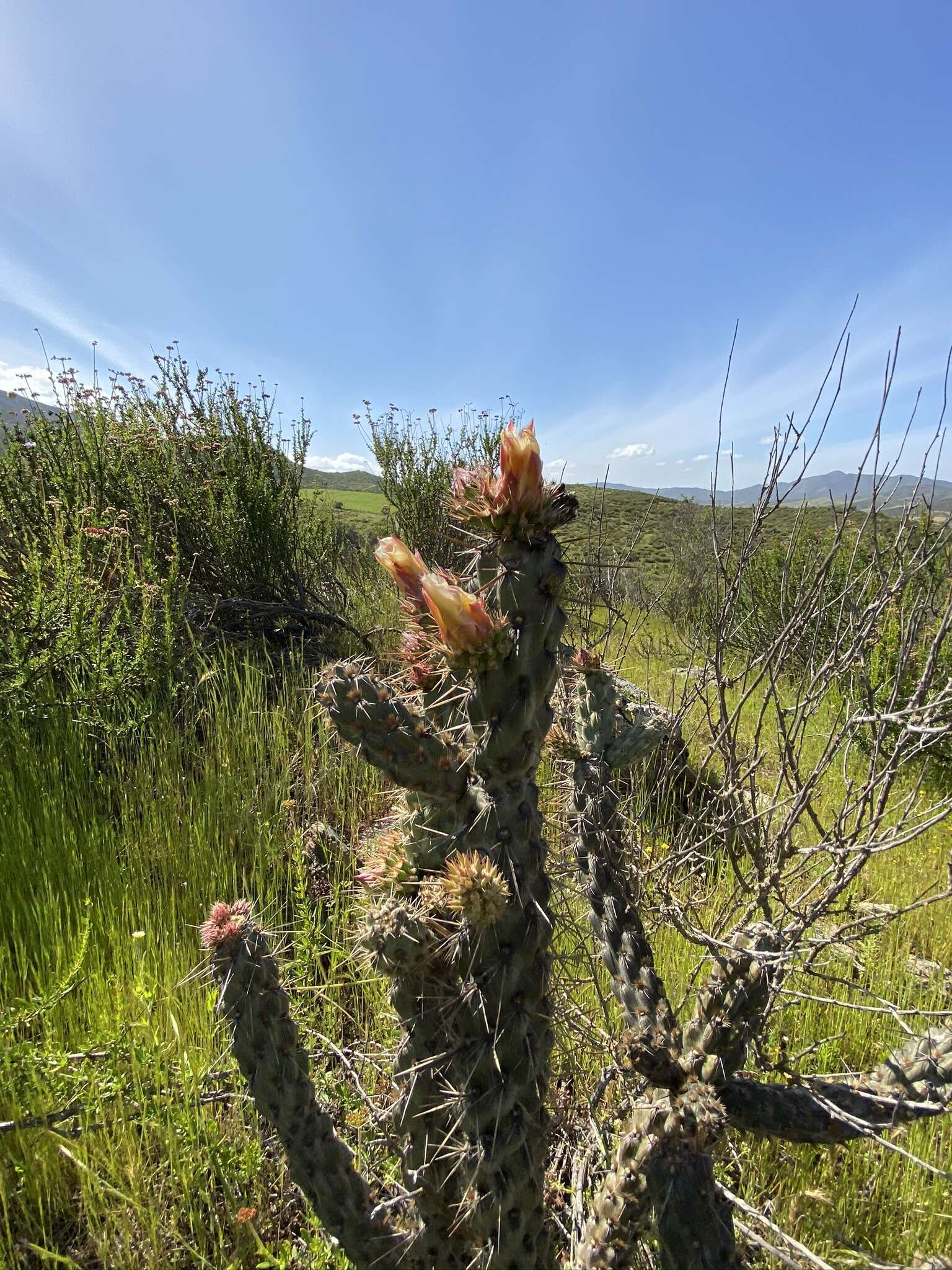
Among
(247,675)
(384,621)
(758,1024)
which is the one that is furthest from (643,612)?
(758,1024)

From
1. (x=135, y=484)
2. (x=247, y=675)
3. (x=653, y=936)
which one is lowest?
(x=653, y=936)

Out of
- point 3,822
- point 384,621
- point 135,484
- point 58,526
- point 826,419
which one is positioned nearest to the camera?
point 826,419

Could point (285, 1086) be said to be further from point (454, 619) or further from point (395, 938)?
point (454, 619)

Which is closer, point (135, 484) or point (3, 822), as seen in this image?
point (3, 822)

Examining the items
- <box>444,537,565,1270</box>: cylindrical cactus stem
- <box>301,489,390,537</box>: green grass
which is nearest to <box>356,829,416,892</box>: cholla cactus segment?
<box>444,537,565,1270</box>: cylindrical cactus stem

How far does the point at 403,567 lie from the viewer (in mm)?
1238

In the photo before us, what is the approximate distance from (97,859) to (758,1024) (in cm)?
221

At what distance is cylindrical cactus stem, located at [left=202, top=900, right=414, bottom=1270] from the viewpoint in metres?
1.13

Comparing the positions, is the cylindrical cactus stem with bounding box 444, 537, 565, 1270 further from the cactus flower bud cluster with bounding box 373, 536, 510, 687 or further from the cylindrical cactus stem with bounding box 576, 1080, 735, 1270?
the cylindrical cactus stem with bounding box 576, 1080, 735, 1270

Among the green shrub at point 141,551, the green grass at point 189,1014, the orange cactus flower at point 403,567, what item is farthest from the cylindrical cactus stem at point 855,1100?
the green shrub at point 141,551

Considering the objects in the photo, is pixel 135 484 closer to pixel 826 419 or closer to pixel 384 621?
pixel 384 621

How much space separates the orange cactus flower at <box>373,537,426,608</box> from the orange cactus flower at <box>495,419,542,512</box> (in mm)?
248

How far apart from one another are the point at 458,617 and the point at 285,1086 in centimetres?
94

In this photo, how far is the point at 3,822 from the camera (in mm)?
2246
